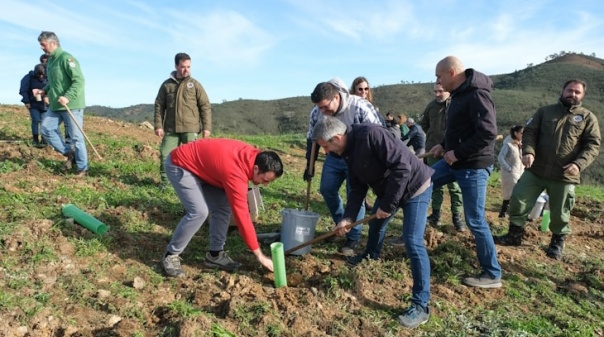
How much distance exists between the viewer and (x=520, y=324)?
11.2 ft

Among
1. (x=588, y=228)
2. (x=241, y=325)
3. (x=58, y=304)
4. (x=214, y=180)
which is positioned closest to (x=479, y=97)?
(x=214, y=180)

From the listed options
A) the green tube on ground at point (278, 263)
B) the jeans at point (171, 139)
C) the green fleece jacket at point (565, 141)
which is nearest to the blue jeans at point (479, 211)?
the green fleece jacket at point (565, 141)

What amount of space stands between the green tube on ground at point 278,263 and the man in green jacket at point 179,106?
9.72 ft

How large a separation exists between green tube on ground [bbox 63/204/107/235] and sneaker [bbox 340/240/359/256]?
2396 millimetres

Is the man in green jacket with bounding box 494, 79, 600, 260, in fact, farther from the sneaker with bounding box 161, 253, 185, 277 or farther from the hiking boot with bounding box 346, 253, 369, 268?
the sneaker with bounding box 161, 253, 185, 277

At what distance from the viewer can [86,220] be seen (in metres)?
4.43

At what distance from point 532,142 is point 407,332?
111 inches

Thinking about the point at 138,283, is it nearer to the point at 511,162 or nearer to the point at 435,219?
the point at 435,219

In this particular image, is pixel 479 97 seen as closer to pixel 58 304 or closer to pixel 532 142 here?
pixel 532 142

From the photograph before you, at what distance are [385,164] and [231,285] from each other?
1578mm

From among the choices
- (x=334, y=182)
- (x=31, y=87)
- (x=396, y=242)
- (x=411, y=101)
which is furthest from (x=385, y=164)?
(x=411, y=101)

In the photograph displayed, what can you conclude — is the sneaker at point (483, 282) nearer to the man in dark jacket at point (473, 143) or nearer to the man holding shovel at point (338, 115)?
the man in dark jacket at point (473, 143)

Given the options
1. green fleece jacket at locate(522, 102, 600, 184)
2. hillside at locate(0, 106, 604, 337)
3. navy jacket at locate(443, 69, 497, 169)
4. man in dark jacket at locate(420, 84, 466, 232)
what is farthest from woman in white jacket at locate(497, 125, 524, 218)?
navy jacket at locate(443, 69, 497, 169)

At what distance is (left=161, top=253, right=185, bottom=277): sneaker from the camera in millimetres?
3834
